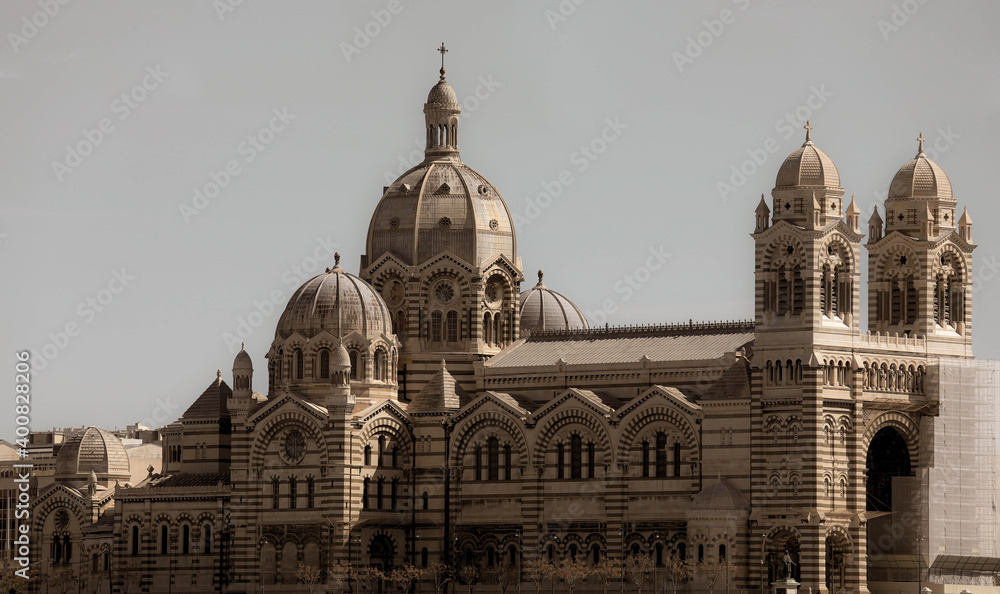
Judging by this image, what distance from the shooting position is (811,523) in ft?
379

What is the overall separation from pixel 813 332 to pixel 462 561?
2573cm

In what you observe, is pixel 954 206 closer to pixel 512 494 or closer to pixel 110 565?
pixel 512 494

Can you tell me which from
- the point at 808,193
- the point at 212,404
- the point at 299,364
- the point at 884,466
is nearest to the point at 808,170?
the point at 808,193

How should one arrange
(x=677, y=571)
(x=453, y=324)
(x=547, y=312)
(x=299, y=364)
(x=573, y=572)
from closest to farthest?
(x=677, y=571), (x=573, y=572), (x=299, y=364), (x=453, y=324), (x=547, y=312)

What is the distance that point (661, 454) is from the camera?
122875mm

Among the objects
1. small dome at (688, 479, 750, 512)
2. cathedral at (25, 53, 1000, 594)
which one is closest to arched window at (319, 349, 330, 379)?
cathedral at (25, 53, 1000, 594)

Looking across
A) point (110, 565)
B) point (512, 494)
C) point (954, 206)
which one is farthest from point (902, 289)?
point (110, 565)

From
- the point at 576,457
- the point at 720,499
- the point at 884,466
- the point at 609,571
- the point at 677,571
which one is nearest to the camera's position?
the point at 677,571

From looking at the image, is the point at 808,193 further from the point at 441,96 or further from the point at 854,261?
the point at 441,96

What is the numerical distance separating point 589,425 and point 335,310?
54.7 ft

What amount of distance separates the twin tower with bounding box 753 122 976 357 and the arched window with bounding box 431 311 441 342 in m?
24.5

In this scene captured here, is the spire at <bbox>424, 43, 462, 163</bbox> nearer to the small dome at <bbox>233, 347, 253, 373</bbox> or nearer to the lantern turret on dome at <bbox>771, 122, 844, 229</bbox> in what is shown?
the small dome at <bbox>233, 347, 253, 373</bbox>

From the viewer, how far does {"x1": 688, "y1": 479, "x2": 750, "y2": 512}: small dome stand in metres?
117

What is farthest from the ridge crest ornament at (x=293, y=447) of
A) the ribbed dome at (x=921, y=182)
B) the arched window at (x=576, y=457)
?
the ribbed dome at (x=921, y=182)
